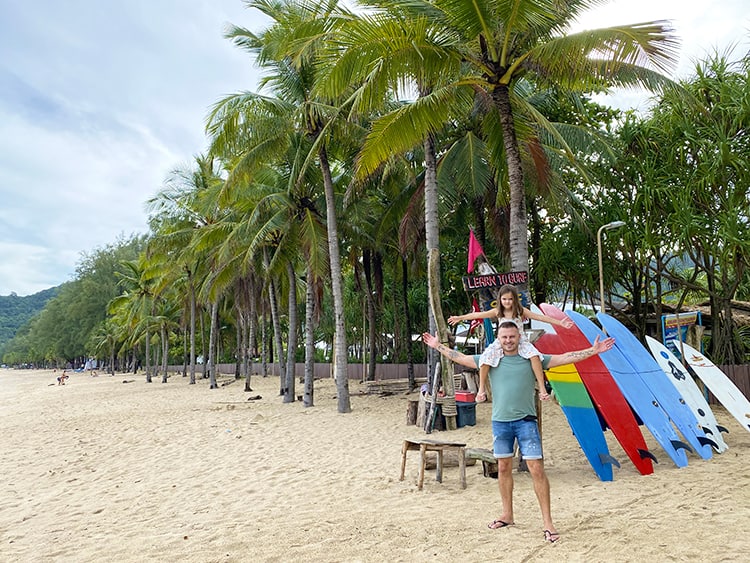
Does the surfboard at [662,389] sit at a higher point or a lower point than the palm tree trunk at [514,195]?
lower

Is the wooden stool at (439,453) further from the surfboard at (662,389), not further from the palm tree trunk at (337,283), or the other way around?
the palm tree trunk at (337,283)

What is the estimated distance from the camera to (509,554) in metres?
3.54

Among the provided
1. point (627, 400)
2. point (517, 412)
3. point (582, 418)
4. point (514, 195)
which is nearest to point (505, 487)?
point (517, 412)

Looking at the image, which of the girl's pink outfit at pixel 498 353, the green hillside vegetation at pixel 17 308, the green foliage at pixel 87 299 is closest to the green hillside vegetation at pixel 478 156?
the girl's pink outfit at pixel 498 353

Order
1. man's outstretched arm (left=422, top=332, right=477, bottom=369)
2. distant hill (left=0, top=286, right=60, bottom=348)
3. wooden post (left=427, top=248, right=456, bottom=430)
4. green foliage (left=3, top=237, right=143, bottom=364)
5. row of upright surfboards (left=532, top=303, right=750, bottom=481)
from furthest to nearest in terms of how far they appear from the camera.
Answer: distant hill (left=0, top=286, right=60, bottom=348) → green foliage (left=3, top=237, right=143, bottom=364) → wooden post (left=427, top=248, right=456, bottom=430) → row of upright surfboards (left=532, top=303, right=750, bottom=481) → man's outstretched arm (left=422, top=332, right=477, bottom=369)


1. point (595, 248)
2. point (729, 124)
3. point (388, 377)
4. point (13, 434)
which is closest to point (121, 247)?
point (388, 377)

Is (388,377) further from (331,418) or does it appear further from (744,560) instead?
(744,560)

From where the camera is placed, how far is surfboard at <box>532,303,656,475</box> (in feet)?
18.8

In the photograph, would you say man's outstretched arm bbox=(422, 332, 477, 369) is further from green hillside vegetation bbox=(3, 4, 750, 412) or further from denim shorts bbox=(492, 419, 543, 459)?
green hillside vegetation bbox=(3, 4, 750, 412)

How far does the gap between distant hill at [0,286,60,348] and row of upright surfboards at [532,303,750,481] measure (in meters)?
193

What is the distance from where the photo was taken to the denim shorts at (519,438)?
3.77 m

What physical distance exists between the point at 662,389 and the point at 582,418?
182 cm

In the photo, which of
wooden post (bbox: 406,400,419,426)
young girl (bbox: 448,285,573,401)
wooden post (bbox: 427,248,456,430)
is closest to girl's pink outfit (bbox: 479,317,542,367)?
young girl (bbox: 448,285,573,401)

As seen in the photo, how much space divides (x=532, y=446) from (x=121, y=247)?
61322 millimetres
